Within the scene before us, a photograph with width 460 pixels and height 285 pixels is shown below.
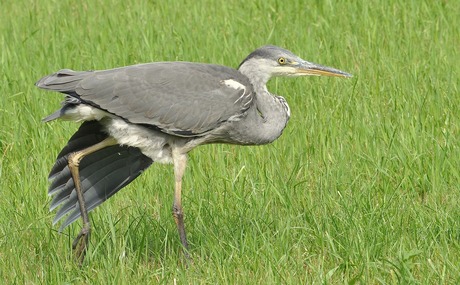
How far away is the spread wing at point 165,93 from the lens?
5.44 metres

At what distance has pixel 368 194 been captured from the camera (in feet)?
19.3

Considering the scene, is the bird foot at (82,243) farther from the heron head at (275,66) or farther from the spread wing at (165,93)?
the heron head at (275,66)

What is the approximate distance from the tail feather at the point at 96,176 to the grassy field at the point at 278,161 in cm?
14

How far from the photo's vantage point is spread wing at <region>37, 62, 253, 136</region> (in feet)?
17.8

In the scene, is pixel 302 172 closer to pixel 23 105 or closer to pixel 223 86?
pixel 223 86

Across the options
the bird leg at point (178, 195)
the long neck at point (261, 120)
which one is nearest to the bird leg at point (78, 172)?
the bird leg at point (178, 195)

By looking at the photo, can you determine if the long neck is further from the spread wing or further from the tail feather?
the tail feather

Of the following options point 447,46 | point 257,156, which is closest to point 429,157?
point 257,156

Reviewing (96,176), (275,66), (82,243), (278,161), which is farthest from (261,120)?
(82,243)

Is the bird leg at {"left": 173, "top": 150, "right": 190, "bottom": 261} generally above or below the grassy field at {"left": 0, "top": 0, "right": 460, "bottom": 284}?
above

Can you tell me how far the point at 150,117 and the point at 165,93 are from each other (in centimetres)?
17

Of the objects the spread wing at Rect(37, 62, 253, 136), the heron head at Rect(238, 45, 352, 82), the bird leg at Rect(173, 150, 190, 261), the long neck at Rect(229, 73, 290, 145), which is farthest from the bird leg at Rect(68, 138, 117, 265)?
the heron head at Rect(238, 45, 352, 82)

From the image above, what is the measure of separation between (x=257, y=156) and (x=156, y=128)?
1.39 metres

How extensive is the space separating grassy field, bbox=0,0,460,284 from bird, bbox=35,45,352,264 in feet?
0.66
